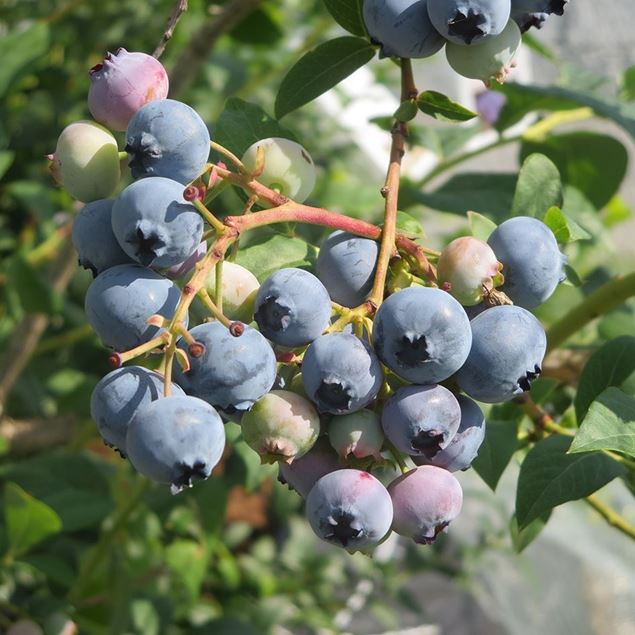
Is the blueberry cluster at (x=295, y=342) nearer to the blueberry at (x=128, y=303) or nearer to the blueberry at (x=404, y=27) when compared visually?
the blueberry at (x=128, y=303)

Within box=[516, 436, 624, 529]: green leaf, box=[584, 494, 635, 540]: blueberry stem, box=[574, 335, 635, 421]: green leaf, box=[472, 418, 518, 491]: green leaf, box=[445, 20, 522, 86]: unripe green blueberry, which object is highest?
box=[445, 20, 522, 86]: unripe green blueberry

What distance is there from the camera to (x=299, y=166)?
2.06ft

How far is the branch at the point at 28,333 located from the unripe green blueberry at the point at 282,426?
A: 2.56 feet

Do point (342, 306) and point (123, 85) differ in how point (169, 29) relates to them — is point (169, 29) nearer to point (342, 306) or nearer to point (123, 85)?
point (123, 85)

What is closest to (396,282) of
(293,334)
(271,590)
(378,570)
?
(293,334)

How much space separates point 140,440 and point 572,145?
0.77 m

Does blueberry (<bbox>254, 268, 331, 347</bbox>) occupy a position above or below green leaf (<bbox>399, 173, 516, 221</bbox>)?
above

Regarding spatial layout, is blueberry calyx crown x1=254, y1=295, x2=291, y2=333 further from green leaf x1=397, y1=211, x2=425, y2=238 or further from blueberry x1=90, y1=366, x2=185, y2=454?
green leaf x1=397, y1=211, x2=425, y2=238

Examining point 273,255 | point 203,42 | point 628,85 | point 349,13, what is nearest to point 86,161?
point 273,255

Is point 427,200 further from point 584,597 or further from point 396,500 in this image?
point 584,597

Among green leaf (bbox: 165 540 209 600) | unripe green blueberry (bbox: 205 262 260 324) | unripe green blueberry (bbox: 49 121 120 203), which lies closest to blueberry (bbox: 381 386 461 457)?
unripe green blueberry (bbox: 205 262 260 324)

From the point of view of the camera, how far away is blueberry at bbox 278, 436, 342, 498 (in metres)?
0.58

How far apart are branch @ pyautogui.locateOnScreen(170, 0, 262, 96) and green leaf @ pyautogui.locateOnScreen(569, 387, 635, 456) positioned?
2.20ft

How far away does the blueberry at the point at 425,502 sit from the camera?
0.56 metres
